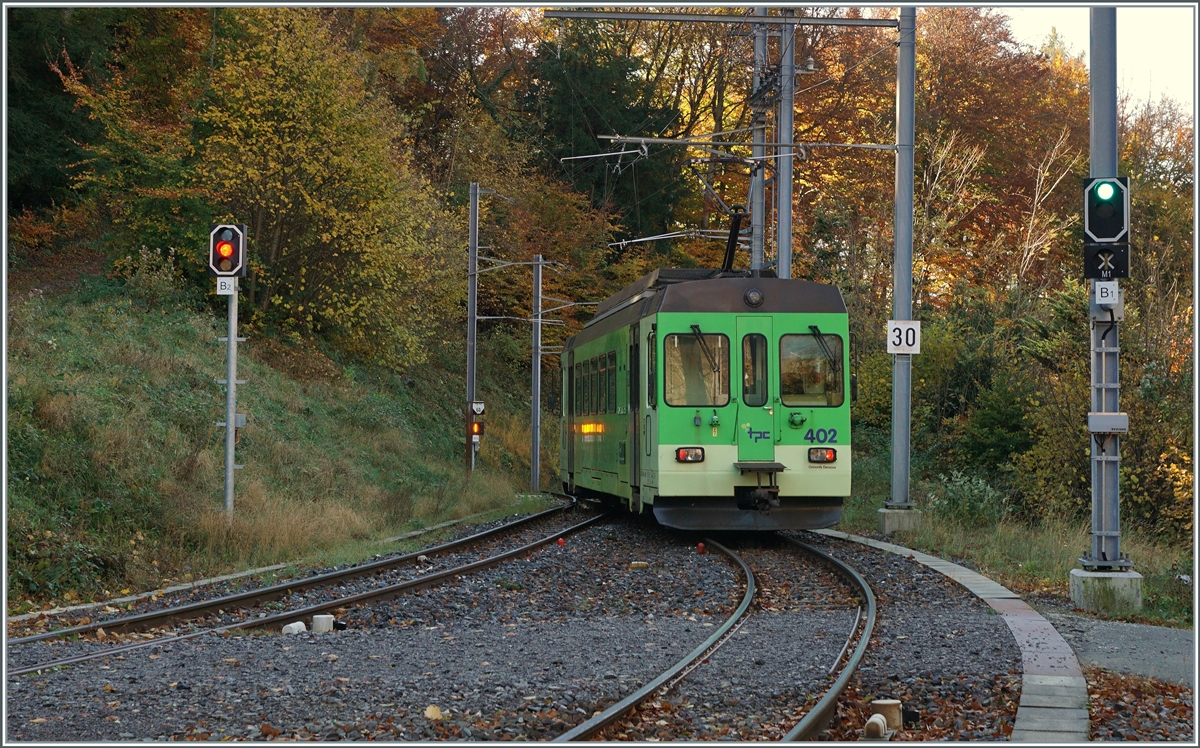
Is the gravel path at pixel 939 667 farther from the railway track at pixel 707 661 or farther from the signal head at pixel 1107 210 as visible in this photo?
the signal head at pixel 1107 210

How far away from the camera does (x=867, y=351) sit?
29016 mm

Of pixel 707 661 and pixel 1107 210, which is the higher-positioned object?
pixel 1107 210

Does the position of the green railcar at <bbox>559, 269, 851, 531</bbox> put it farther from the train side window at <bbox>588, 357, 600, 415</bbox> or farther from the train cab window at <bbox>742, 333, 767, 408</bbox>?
the train side window at <bbox>588, 357, 600, 415</bbox>

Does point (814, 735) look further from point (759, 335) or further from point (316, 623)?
point (759, 335)

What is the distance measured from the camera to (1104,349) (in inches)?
433

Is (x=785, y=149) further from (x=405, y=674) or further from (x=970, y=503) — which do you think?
(x=405, y=674)

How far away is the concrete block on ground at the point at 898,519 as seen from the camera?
17.5 m

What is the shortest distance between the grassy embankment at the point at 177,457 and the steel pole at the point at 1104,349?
8543 millimetres

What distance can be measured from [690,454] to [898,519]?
3.74 m

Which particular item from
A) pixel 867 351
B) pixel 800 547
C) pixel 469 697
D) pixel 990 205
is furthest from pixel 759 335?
pixel 990 205

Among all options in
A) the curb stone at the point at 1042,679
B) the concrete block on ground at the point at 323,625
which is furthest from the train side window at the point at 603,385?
the concrete block on ground at the point at 323,625

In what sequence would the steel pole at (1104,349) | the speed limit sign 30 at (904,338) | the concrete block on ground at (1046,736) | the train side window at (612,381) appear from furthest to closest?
the train side window at (612,381) → the speed limit sign 30 at (904,338) → the steel pole at (1104,349) → the concrete block on ground at (1046,736)

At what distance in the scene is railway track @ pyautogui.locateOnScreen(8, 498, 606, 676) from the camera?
9148 millimetres

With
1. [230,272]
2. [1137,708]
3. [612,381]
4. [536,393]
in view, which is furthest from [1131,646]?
[536,393]
